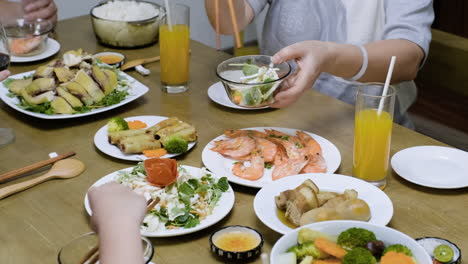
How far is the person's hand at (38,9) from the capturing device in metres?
2.63

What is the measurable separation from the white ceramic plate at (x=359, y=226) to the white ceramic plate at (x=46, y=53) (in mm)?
1605

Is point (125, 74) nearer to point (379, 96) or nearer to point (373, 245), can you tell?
point (379, 96)

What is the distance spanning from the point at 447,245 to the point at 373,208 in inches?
8.3

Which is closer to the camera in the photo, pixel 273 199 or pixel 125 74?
pixel 273 199

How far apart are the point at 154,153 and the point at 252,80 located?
34 cm

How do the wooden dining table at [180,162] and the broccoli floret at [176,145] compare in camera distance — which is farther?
the broccoli floret at [176,145]

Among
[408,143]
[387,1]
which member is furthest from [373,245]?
[387,1]

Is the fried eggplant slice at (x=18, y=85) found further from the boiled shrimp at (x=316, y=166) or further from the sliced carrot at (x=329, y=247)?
the sliced carrot at (x=329, y=247)

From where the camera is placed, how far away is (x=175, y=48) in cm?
217

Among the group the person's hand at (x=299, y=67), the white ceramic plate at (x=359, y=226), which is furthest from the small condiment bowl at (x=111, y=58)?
the white ceramic plate at (x=359, y=226)

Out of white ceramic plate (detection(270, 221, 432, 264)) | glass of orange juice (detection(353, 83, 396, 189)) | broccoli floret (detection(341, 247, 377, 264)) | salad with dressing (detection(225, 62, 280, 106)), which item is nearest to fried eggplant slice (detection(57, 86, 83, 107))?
salad with dressing (detection(225, 62, 280, 106))

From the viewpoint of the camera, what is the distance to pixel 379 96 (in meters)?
1.55

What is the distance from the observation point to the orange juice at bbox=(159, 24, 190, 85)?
2.16m

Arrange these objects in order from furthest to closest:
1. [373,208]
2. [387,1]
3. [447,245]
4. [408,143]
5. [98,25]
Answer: [98,25] < [387,1] < [408,143] < [373,208] < [447,245]
